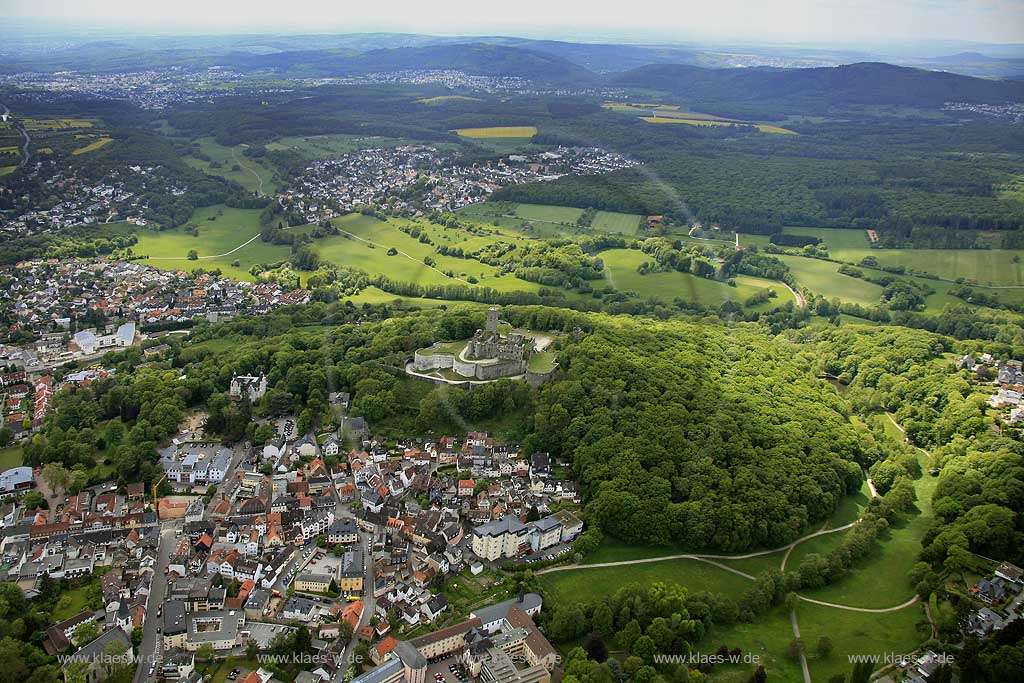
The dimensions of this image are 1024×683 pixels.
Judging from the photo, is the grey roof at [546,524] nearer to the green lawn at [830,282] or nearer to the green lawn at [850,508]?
the green lawn at [850,508]

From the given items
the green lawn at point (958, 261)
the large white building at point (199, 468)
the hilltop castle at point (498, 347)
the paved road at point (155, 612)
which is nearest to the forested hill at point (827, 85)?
the green lawn at point (958, 261)

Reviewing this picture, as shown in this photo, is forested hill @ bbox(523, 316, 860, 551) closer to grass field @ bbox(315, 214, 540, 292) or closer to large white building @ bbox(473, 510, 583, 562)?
large white building @ bbox(473, 510, 583, 562)

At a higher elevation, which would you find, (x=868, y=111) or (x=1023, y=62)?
(x=1023, y=62)

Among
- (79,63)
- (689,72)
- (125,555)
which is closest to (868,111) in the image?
(689,72)

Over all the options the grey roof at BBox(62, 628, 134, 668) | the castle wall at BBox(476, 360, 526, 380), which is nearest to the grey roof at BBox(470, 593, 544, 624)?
the grey roof at BBox(62, 628, 134, 668)

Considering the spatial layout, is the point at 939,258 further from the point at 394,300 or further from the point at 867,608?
the point at 867,608

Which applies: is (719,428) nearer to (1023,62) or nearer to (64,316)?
(64,316)
